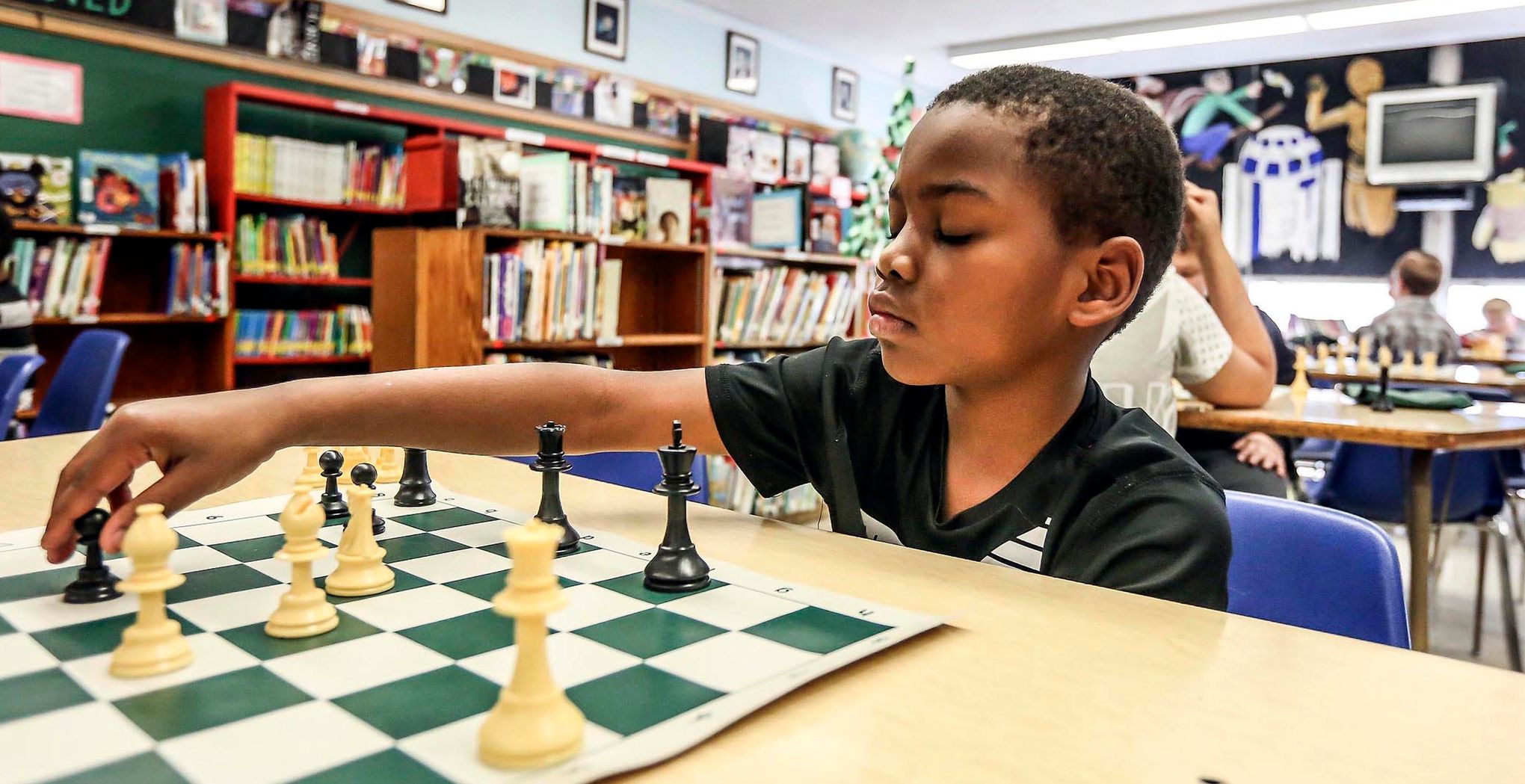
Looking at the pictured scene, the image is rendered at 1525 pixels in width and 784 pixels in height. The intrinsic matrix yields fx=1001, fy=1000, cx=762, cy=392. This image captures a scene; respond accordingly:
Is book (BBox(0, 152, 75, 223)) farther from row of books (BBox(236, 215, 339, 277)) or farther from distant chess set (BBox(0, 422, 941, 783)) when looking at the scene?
distant chess set (BBox(0, 422, 941, 783))

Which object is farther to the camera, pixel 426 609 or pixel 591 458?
pixel 591 458

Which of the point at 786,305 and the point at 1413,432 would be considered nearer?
the point at 1413,432

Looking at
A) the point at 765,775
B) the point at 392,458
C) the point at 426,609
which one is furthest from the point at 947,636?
the point at 392,458

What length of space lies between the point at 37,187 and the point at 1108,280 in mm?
4442

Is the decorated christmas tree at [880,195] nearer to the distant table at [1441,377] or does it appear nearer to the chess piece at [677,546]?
the distant table at [1441,377]

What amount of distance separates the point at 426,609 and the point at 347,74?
510 cm

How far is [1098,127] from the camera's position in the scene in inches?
43.4

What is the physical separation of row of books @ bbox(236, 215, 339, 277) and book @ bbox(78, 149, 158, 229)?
0.35 meters

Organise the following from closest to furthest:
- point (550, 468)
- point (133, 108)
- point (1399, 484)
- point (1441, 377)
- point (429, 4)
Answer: point (550, 468), point (1399, 484), point (133, 108), point (1441, 377), point (429, 4)

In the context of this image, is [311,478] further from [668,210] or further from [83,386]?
[668,210]

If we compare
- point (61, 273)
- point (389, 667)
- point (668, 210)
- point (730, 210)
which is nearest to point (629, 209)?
point (668, 210)

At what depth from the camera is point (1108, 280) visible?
1.13 metres

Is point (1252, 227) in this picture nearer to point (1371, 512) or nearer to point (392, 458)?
point (1371, 512)

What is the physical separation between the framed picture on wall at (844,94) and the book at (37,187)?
5.60 metres
